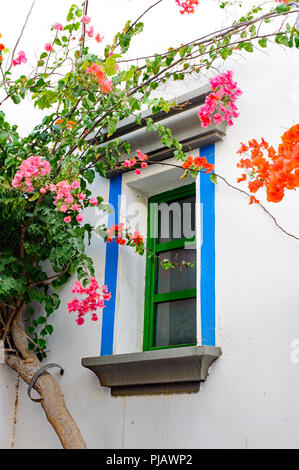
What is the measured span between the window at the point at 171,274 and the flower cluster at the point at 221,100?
51 cm

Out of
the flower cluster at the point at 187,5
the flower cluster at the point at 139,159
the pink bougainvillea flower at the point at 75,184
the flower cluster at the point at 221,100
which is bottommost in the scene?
the pink bougainvillea flower at the point at 75,184

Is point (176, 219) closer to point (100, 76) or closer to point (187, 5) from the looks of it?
point (100, 76)

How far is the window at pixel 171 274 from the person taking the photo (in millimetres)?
3025

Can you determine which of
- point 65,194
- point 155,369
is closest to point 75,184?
point 65,194

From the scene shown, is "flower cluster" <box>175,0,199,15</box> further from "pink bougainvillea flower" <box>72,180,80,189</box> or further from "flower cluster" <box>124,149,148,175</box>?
"pink bougainvillea flower" <box>72,180,80,189</box>

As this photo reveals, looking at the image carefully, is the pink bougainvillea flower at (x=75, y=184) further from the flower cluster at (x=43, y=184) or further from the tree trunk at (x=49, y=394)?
the tree trunk at (x=49, y=394)

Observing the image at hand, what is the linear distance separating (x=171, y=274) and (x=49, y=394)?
935 mm

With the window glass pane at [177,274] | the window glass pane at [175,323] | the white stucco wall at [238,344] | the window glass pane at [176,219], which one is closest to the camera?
the white stucco wall at [238,344]

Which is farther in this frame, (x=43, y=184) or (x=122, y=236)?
(x=122, y=236)

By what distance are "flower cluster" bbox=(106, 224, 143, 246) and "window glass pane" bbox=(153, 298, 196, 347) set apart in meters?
0.39

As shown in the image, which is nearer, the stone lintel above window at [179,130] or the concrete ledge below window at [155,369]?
the concrete ledge below window at [155,369]

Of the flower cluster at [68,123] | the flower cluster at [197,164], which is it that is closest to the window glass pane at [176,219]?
the flower cluster at [197,164]

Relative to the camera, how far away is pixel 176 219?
129 inches

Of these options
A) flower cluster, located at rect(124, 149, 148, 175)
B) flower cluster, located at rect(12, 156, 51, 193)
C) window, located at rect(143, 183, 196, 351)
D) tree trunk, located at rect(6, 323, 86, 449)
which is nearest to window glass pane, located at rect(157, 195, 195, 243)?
window, located at rect(143, 183, 196, 351)
